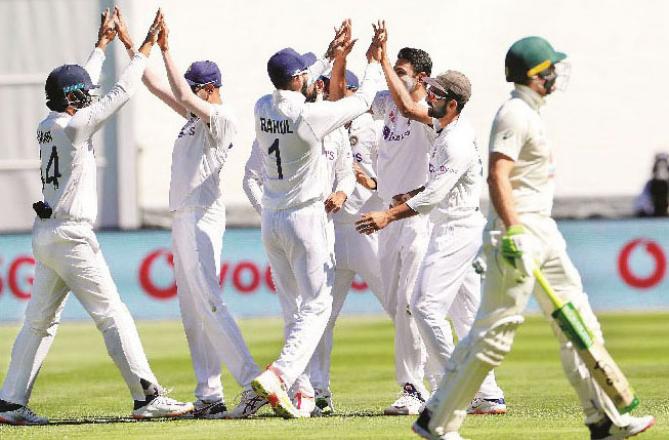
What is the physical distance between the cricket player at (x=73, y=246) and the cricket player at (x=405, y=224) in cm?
136

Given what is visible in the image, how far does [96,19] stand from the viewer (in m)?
22.1

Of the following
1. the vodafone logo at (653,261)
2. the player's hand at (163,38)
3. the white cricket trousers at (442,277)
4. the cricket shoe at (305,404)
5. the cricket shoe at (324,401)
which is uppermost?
the player's hand at (163,38)

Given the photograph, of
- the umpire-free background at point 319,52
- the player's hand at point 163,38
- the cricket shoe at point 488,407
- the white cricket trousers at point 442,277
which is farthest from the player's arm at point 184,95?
the umpire-free background at point 319,52

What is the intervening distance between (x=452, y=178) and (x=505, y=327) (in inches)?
70.7

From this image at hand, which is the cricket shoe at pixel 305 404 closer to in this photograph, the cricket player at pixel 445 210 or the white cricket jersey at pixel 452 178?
the cricket player at pixel 445 210

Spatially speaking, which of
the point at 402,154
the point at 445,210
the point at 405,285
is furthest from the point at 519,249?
the point at 402,154

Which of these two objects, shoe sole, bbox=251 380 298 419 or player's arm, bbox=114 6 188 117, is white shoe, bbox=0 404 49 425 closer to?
shoe sole, bbox=251 380 298 419

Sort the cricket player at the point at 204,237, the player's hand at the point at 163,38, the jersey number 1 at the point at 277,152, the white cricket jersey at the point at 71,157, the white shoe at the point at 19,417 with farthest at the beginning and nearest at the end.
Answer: the cricket player at the point at 204,237 < the player's hand at the point at 163,38 < the white shoe at the point at 19,417 < the jersey number 1 at the point at 277,152 < the white cricket jersey at the point at 71,157

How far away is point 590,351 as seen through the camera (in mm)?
7625

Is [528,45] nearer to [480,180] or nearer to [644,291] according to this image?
[480,180]

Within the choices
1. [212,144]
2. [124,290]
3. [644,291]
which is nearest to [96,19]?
[124,290]

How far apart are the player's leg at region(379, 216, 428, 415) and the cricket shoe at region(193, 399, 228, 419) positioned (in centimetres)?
100

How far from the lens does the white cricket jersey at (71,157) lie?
9.30 meters

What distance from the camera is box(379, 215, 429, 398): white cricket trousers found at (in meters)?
9.95
